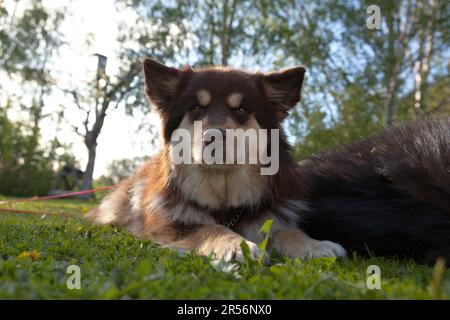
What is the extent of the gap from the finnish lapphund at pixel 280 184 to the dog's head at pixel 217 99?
1cm

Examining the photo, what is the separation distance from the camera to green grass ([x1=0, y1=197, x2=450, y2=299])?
6.64ft

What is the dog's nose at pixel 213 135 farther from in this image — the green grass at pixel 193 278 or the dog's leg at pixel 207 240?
the green grass at pixel 193 278

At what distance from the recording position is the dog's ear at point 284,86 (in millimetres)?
4375

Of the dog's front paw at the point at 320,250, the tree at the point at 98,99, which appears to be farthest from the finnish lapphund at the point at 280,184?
the tree at the point at 98,99

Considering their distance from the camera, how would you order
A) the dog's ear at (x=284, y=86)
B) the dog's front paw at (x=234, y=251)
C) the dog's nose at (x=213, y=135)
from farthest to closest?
the dog's ear at (x=284, y=86) < the dog's nose at (x=213, y=135) < the dog's front paw at (x=234, y=251)

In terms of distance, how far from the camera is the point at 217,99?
13.3 feet

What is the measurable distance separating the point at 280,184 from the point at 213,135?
Result: 0.94 metres

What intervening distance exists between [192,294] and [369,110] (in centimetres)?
1633

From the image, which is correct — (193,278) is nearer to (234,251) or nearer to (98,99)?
(234,251)

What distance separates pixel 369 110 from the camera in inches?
674

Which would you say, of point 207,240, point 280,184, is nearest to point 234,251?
point 207,240
